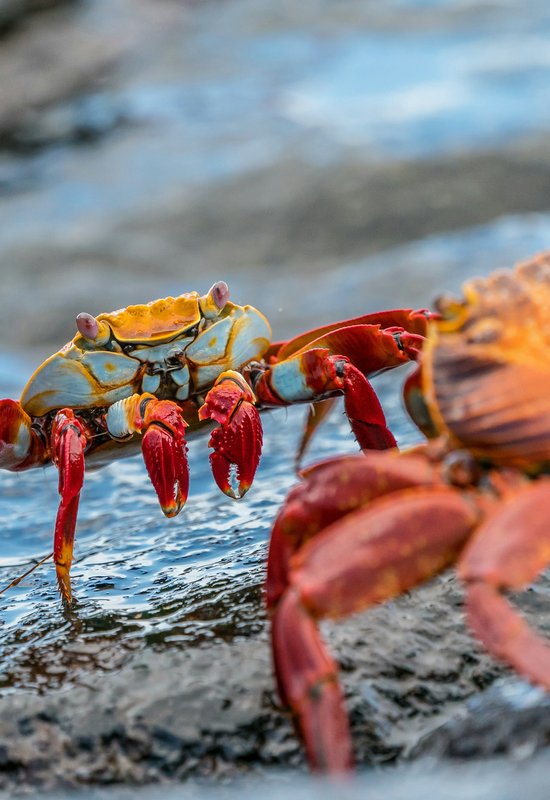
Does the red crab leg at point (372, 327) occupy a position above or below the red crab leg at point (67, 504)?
above

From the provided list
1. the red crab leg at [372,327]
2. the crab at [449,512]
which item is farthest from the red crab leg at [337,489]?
the red crab leg at [372,327]

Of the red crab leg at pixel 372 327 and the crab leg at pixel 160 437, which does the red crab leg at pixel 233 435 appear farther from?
the red crab leg at pixel 372 327

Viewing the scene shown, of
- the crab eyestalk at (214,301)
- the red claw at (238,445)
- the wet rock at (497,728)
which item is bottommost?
the wet rock at (497,728)

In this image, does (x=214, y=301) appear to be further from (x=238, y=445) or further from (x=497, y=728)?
(x=497, y=728)

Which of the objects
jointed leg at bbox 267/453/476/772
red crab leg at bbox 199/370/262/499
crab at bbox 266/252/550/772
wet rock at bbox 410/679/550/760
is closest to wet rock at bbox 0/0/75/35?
red crab leg at bbox 199/370/262/499

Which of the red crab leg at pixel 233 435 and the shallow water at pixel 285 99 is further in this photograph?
the shallow water at pixel 285 99

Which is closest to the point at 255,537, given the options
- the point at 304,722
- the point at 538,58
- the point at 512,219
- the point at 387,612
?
the point at 387,612
